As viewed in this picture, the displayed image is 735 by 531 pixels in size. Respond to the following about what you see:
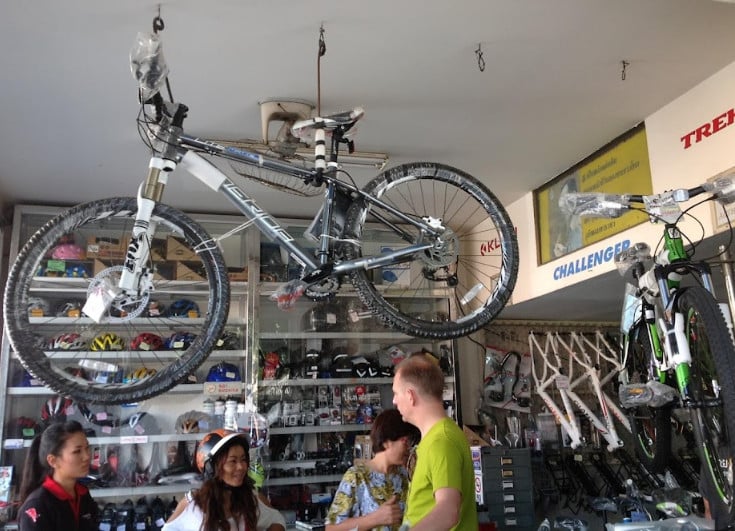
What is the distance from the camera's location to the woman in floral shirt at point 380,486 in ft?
7.43

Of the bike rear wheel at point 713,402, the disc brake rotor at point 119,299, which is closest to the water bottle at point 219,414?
the disc brake rotor at point 119,299

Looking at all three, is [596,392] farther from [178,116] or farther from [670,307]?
[178,116]

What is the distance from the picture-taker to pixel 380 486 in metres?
2.40

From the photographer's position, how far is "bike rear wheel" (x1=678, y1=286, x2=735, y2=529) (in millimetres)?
2127

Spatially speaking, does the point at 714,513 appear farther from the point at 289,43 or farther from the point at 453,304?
the point at 453,304

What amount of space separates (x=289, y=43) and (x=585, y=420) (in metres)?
4.70

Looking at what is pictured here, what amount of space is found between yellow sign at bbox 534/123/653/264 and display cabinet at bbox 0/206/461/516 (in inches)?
50.7

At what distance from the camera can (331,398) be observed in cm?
523

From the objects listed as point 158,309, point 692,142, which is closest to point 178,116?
point 692,142

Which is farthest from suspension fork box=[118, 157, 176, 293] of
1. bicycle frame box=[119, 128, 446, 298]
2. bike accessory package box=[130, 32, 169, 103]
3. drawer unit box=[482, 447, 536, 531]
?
drawer unit box=[482, 447, 536, 531]

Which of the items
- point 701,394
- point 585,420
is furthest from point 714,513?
point 585,420

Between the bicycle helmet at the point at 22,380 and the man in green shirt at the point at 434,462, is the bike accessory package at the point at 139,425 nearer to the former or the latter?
the bicycle helmet at the point at 22,380

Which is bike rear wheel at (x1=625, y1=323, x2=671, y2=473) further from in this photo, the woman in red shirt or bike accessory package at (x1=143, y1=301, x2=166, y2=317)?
bike accessory package at (x1=143, y1=301, x2=166, y2=317)

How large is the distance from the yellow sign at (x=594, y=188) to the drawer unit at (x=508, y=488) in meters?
1.52
